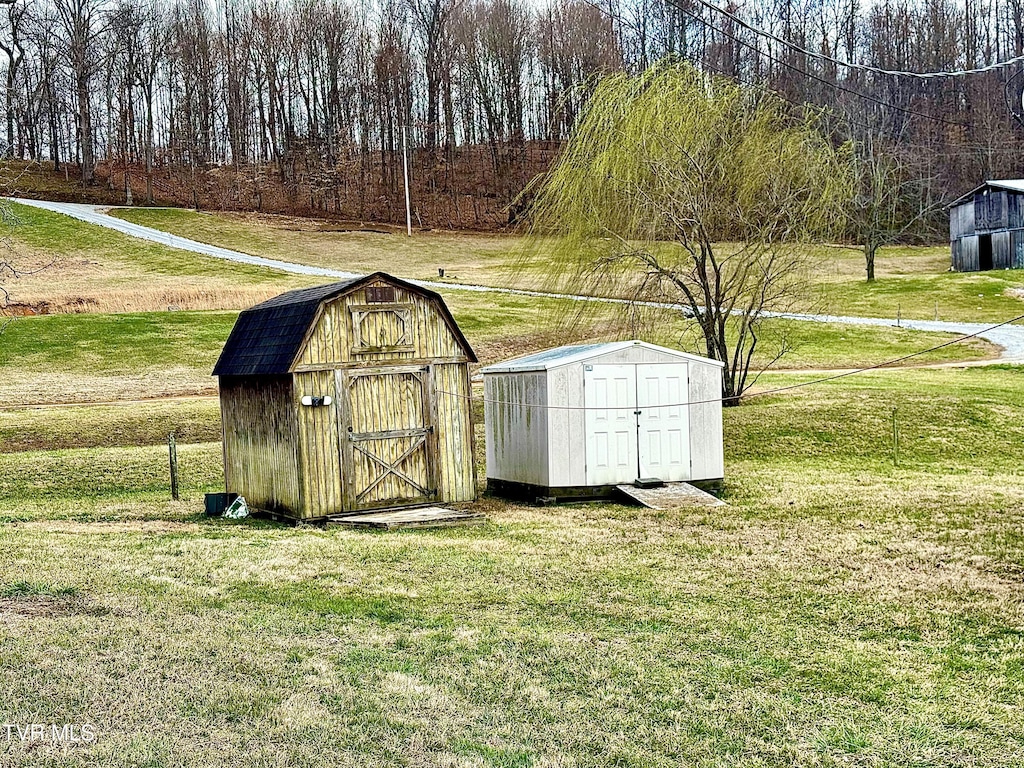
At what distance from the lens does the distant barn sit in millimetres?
51500

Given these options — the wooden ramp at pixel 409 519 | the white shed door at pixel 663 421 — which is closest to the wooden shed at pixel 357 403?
the wooden ramp at pixel 409 519

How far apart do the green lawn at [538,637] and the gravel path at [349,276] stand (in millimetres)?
9104

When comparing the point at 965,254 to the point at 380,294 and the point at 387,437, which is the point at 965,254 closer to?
the point at 380,294

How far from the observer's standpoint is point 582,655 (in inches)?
303

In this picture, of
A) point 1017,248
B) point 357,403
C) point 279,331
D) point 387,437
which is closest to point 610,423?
point 387,437

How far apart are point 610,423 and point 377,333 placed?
3903 millimetres

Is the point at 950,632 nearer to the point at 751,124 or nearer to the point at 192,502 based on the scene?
the point at 192,502

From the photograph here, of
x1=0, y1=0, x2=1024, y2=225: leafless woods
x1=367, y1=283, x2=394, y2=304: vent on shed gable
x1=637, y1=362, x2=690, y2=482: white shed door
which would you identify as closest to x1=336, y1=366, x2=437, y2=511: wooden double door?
x1=367, y1=283, x2=394, y2=304: vent on shed gable

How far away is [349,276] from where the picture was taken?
5150 centimetres

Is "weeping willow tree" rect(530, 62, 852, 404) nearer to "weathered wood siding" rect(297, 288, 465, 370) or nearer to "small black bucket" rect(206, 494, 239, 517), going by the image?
"weathered wood siding" rect(297, 288, 465, 370)

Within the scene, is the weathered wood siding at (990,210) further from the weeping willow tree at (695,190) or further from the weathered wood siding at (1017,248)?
the weeping willow tree at (695,190)

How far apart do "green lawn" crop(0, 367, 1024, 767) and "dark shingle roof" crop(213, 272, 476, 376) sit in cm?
236

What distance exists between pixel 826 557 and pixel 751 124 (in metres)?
14.6

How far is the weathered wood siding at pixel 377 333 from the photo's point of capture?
49.9ft
